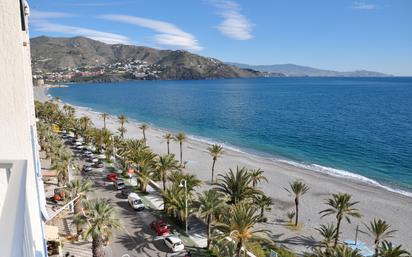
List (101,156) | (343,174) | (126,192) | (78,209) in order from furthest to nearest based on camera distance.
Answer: (101,156) < (343,174) < (126,192) < (78,209)

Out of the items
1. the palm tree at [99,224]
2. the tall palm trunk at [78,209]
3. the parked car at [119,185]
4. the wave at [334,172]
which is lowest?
the wave at [334,172]

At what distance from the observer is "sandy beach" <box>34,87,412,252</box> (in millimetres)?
30547

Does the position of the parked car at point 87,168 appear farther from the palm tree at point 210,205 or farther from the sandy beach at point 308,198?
the palm tree at point 210,205

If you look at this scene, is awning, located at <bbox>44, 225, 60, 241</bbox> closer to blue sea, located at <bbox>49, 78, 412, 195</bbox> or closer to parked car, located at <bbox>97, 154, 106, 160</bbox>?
parked car, located at <bbox>97, 154, 106, 160</bbox>

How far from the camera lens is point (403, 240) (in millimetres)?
30219

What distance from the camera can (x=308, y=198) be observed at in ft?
129

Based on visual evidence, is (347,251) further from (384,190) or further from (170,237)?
(384,190)

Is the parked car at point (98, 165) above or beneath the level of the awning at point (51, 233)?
beneath

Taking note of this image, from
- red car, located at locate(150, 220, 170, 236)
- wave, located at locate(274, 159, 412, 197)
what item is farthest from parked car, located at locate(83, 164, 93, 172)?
wave, located at locate(274, 159, 412, 197)

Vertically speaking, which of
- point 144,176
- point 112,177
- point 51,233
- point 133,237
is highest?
point 51,233

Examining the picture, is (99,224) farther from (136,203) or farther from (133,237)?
(136,203)

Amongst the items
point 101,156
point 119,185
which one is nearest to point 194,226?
point 119,185

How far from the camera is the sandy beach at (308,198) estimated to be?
30.5 m

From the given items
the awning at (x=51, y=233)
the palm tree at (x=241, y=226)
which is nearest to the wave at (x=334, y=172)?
the palm tree at (x=241, y=226)
